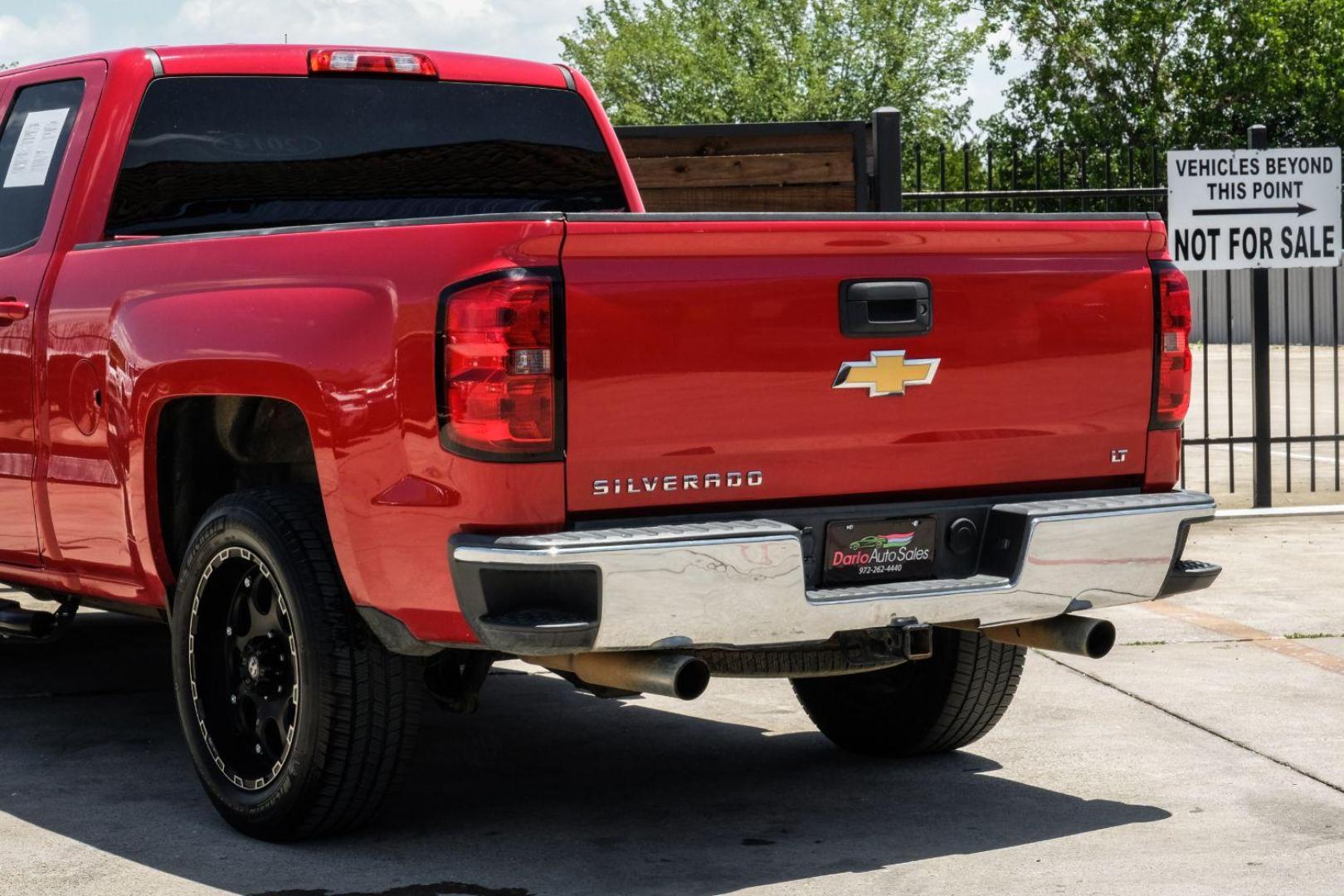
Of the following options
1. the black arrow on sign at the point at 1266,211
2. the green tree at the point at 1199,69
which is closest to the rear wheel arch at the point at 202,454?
the black arrow on sign at the point at 1266,211

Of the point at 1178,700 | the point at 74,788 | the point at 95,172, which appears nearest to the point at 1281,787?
the point at 1178,700

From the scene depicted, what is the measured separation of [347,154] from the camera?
617 cm

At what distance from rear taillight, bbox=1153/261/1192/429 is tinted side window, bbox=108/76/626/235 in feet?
7.09

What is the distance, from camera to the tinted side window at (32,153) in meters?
5.95

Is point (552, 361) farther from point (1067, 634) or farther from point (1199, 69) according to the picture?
point (1199, 69)

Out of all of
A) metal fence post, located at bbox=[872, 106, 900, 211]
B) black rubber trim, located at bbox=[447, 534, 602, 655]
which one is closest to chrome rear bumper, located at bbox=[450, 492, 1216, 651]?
black rubber trim, located at bbox=[447, 534, 602, 655]

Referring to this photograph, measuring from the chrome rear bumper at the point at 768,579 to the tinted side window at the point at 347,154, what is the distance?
210cm

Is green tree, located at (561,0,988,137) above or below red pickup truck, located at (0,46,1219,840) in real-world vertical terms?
above

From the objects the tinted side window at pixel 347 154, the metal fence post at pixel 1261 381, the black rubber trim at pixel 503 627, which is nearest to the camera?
the black rubber trim at pixel 503 627

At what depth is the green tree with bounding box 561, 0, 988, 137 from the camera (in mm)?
54938

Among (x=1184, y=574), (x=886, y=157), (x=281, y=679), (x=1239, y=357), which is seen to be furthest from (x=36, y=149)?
(x=1239, y=357)

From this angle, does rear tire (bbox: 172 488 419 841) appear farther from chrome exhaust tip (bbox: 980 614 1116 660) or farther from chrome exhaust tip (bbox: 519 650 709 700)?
chrome exhaust tip (bbox: 980 614 1116 660)

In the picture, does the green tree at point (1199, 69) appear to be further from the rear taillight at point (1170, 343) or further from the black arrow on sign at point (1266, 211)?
the rear taillight at point (1170, 343)

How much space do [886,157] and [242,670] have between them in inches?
236
